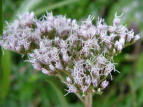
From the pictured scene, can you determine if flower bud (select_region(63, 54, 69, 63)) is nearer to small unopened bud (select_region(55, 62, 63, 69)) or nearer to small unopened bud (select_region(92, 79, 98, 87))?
small unopened bud (select_region(55, 62, 63, 69))

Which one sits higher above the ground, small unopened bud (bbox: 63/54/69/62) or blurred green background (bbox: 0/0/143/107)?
blurred green background (bbox: 0/0/143/107)

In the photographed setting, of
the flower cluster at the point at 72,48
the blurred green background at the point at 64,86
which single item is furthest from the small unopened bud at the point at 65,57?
the blurred green background at the point at 64,86

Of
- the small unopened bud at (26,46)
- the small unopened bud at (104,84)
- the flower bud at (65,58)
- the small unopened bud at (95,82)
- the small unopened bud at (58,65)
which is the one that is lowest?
the small unopened bud at (104,84)

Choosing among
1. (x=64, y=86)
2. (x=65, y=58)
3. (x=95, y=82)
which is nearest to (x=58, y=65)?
(x=65, y=58)

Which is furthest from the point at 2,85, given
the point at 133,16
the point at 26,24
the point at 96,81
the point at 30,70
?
the point at 133,16

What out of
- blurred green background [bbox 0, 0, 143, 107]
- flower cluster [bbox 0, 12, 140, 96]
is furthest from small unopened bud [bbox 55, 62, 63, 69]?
blurred green background [bbox 0, 0, 143, 107]

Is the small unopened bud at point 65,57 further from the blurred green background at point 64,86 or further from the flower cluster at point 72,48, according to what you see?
the blurred green background at point 64,86
